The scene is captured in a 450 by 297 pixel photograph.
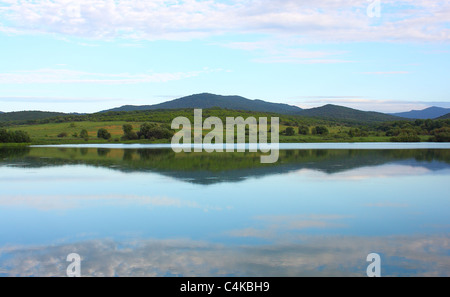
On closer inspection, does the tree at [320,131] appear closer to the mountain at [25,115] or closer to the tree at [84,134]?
the tree at [84,134]

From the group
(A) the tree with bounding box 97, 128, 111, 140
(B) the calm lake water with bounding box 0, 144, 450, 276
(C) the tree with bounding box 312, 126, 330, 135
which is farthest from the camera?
(C) the tree with bounding box 312, 126, 330, 135

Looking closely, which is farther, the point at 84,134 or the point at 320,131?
the point at 320,131

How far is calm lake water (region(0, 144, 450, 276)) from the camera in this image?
8.32 m

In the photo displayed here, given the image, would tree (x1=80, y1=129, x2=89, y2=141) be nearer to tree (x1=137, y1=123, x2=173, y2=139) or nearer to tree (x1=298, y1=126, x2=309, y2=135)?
tree (x1=137, y1=123, x2=173, y2=139)

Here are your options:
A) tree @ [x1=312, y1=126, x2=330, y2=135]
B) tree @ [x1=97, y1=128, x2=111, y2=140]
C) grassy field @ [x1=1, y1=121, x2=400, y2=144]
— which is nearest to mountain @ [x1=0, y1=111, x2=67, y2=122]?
grassy field @ [x1=1, y1=121, x2=400, y2=144]

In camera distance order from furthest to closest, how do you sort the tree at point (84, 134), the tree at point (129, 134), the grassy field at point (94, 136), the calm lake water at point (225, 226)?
the tree at point (129, 134) → the tree at point (84, 134) → the grassy field at point (94, 136) → the calm lake water at point (225, 226)

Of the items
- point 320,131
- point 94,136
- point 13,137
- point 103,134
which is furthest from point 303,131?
point 13,137

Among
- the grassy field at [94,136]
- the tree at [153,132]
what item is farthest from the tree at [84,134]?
the tree at [153,132]

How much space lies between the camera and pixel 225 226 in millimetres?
11453

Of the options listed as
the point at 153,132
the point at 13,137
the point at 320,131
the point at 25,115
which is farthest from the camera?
the point at 25,115

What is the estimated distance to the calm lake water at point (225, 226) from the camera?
8320 millimetres

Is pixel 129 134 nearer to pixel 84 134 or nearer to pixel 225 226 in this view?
pixel 84 134

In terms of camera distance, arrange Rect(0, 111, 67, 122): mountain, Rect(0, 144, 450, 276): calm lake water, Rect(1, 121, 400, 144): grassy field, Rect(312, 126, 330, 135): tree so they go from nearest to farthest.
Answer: Rect(0, 144, 450, 276): calm lake water → Rect(1, 121, 400, 144): grassy field → Rect(312, 126, 330, 135): tree → Rect(0, 111, 67, 122): mountain
